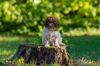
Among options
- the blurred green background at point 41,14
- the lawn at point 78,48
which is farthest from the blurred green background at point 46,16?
the lawn at point 78,48

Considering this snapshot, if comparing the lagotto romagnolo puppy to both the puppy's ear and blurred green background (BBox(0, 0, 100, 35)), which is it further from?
blurred green background (BBox(0, 0, 100, 35))

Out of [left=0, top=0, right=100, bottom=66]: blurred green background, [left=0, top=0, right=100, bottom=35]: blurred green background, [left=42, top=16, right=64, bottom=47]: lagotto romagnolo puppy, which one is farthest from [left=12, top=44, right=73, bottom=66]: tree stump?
[left=0, top=0, right=100, bottom=35]: blurred green background

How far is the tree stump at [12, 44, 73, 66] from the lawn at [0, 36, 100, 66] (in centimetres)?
56

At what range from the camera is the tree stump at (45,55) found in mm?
9844

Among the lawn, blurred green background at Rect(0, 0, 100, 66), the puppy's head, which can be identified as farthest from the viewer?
blurred green background at Rect(0, 0, 100, 66)

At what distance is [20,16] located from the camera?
1822 centimetres

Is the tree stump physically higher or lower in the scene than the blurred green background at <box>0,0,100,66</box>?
lower

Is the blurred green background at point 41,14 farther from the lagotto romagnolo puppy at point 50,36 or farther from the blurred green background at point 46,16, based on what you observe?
the lagotto romagnolo puppy at point 50,36

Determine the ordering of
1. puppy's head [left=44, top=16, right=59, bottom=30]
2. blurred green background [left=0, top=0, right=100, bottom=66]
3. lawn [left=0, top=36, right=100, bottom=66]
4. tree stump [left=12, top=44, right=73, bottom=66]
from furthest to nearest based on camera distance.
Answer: blurred green background [left=0, top=0, right=100, bottom=66], lawn [left=0, top=36, right=100, bottom=66], tree stump [left=12, top=44, right=73, bottom=66], puppy's head [left=44, top=16, right=59, bottom=30]

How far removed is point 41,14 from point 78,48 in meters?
4.53

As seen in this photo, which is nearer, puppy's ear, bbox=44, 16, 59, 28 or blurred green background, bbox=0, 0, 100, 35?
puppy's ear, bbox=44, 16, 59, 28

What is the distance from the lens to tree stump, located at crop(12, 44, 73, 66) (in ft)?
32.3

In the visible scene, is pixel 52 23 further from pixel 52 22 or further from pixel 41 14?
pixel 41 14

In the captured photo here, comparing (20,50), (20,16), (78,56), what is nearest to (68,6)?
(20,16)
